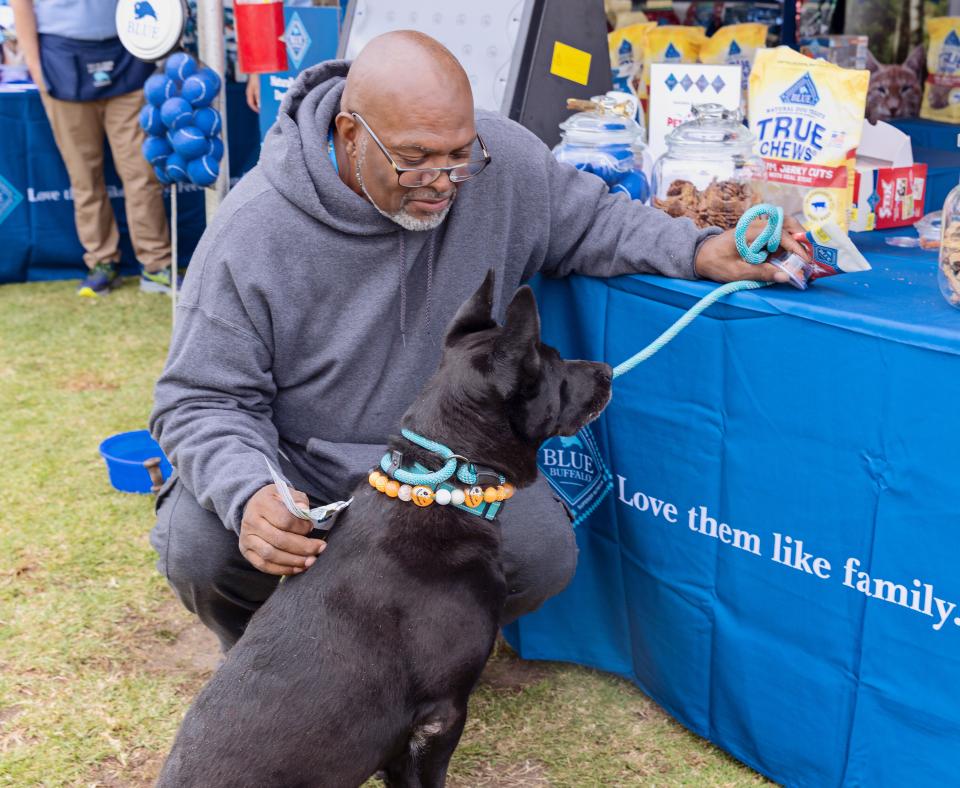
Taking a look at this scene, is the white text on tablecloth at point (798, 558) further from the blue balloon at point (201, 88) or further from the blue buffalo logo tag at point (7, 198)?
the blue buffalo logo tag at point (7, 198)

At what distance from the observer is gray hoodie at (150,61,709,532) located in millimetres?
2277

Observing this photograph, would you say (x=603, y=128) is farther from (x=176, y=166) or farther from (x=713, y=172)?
(x=176, y=166)

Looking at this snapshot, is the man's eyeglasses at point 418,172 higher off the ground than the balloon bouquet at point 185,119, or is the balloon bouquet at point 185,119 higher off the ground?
the man's eyeglasses at point 418,172

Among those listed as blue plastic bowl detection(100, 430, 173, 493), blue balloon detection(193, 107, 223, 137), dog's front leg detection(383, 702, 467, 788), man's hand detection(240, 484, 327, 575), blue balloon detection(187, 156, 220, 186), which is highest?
blue balloon detection(193, 107, 223, 137)

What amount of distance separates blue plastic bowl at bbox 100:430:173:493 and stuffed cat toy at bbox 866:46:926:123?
317 centimetres

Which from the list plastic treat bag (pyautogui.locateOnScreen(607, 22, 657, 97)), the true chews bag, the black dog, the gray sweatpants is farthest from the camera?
the true chews bag

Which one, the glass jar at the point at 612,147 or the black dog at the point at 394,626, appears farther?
the glass jar at the point at 612,147

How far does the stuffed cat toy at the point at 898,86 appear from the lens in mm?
4504

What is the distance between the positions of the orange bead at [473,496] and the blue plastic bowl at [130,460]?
2.14 meters

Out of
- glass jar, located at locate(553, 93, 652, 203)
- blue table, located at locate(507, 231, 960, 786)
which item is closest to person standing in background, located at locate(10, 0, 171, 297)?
glass jar, located at locate(553, 93, 652, 203)

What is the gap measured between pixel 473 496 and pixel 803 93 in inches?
47.9

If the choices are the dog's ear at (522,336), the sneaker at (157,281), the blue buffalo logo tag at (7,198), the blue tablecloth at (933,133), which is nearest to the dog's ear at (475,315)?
the dog's ear at (522,336)

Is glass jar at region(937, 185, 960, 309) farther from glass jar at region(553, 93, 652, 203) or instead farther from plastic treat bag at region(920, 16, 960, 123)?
plastic treat bag at region(920, 16, 960, 123)

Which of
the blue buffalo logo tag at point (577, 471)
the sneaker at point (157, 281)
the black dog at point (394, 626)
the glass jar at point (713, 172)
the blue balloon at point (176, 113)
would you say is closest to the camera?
the black dog at point (394, 626)
